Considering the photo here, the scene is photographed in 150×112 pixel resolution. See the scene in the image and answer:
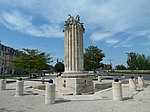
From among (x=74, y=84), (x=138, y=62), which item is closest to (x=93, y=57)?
(x=138, y=62)

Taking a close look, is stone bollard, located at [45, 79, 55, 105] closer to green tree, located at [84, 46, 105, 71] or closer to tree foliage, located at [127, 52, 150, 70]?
green tree, located at [84, 46, 105, 71]

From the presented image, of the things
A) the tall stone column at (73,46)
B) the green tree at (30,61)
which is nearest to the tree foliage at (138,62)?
the green tree at (30,61)

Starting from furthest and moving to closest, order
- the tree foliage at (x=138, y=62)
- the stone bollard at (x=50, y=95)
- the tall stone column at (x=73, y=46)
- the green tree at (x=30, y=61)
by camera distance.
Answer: the tree foliage at (x=138, y=62) → the green tree at (x=30, y=61) → the tall stone column at (x=73, y=46) → the stone bollard at (x=50, y=95)

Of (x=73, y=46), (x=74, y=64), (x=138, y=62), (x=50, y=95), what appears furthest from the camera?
(x=138, y=62)

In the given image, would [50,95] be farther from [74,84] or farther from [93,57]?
[93,57]

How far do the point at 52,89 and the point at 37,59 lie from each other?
110 ft

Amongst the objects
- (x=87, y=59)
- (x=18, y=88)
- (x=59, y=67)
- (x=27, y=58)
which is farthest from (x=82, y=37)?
(x=59, y=67)

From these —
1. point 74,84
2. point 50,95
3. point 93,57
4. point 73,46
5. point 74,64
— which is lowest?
point 50,95

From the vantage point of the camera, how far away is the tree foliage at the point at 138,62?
7731cm

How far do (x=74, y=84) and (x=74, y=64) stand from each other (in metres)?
1.86

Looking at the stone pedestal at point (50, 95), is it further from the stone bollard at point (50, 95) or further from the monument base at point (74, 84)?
the monument base at point (74, 84)

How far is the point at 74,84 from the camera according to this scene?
1321 cm

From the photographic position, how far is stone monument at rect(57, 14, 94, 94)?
13402 millimetres

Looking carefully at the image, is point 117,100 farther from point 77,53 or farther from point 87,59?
point 87,59
